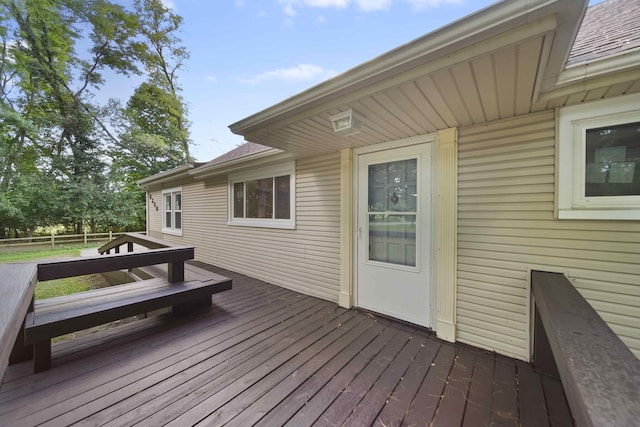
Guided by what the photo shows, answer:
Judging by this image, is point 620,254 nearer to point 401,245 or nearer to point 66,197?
point 401,245

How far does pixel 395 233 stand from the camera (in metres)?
3.04

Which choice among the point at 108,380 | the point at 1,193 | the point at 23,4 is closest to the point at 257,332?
the point at 108,380

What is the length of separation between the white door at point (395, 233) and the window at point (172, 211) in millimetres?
6229

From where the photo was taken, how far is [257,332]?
2680 millimetres

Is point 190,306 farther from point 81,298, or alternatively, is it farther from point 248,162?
point 248,162

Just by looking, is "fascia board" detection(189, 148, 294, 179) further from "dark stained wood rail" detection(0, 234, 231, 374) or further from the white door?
"dark stained wood rail" detection(0, 234, 231, 374)

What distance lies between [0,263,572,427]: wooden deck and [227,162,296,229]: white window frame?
1.96 m

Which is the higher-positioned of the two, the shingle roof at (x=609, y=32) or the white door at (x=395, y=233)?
the shingle roof at (x=609, y=32)

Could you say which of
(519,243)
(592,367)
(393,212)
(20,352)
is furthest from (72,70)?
(592,367)

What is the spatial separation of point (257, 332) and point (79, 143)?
16196mm

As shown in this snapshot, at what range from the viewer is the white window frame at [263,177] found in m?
4.18

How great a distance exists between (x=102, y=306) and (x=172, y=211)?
6101mm

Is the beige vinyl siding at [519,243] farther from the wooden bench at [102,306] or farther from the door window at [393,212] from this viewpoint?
the wooden bench at [102,306]

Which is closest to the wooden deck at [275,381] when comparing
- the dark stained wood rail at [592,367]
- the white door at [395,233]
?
the white door at [395,233]
